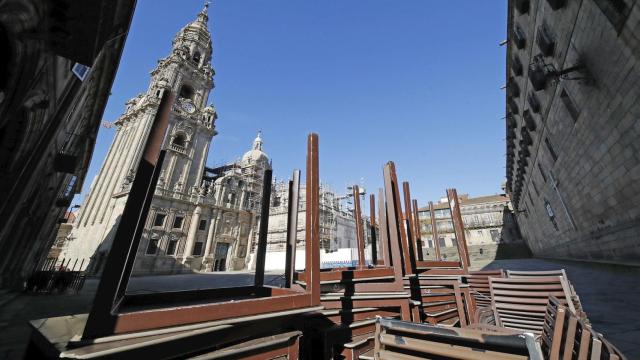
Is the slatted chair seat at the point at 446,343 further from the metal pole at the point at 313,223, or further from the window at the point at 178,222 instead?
the window at the point at 178,222

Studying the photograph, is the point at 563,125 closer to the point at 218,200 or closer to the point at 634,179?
the point at 634,179

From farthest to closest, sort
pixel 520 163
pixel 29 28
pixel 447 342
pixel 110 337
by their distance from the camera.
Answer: pixel 520 163, pixel 29 28, pixel 447 342, pixel 110 337

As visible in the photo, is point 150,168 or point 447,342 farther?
point 150,168

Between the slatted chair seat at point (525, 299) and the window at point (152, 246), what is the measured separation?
2996cm

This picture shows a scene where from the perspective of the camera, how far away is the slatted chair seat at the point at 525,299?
168 inches

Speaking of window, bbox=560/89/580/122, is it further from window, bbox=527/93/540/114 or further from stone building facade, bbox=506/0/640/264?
window, bbox=527/93/540/114

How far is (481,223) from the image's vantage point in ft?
141

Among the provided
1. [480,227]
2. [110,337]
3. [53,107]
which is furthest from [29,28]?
[480,227]

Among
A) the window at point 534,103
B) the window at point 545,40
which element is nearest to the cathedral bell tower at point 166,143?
the window at point 545,40

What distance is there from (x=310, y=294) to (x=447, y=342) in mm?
1564

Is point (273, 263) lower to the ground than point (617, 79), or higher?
lower

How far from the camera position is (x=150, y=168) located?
2.26m

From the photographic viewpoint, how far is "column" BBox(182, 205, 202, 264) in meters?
28.5

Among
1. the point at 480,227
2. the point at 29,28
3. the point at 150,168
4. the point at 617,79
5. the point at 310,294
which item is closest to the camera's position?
the point at 150,168
